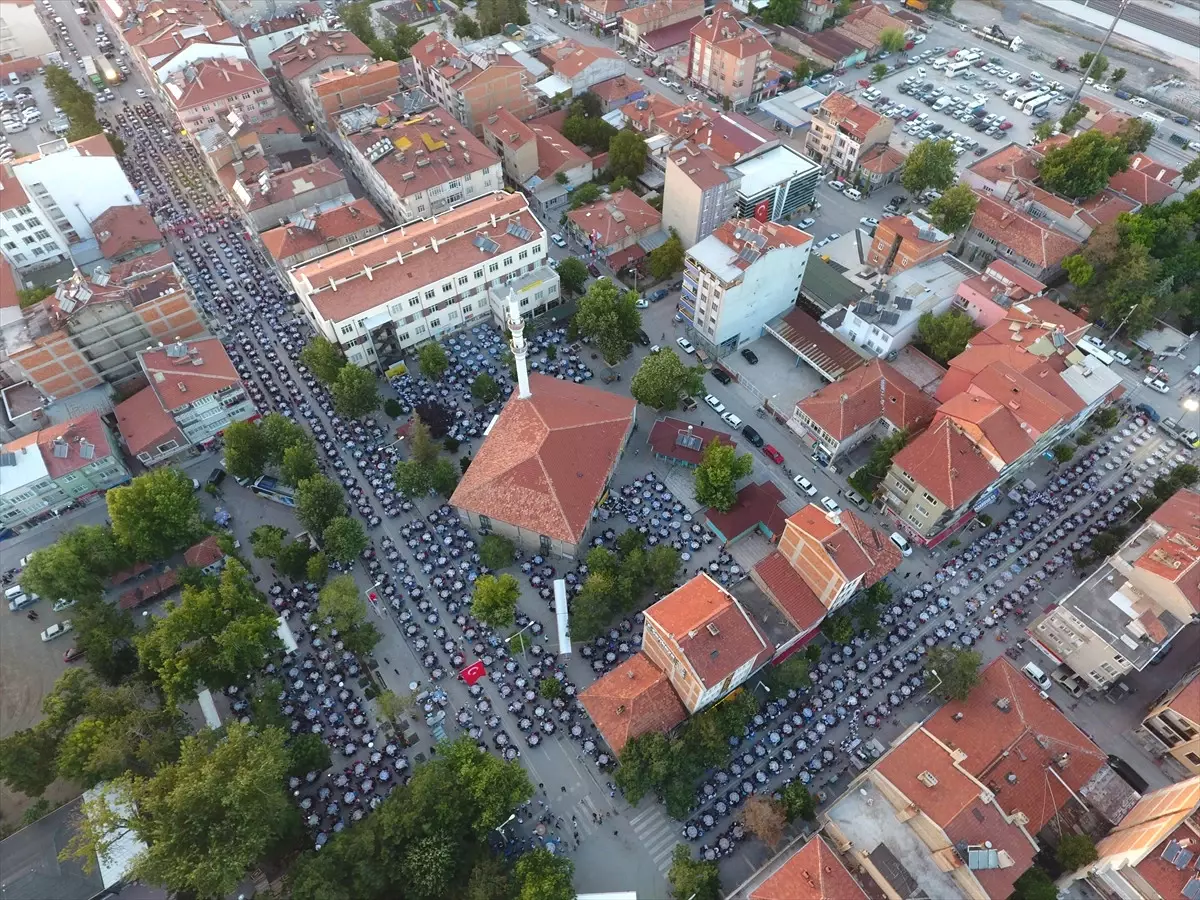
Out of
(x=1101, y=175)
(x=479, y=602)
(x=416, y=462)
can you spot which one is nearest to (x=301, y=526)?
(x=416, y=462)

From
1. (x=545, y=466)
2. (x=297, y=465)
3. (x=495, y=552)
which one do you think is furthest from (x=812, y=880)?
(x=297, y=465)

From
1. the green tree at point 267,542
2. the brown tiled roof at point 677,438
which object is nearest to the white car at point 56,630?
the green tree at point 267,542

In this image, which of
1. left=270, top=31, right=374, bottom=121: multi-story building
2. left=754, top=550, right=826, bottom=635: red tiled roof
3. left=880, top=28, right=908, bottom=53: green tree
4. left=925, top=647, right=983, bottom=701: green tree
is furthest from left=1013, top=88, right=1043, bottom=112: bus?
left=270, top=31, right=374, bottom=121: multi-story building

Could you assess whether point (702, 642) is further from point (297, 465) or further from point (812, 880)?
point (297, 465)

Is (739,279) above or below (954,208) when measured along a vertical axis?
above

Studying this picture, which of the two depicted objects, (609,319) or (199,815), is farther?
(609,319)

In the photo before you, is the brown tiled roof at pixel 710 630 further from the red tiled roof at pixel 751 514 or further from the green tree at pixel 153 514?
the green tree at pixel 153 514
